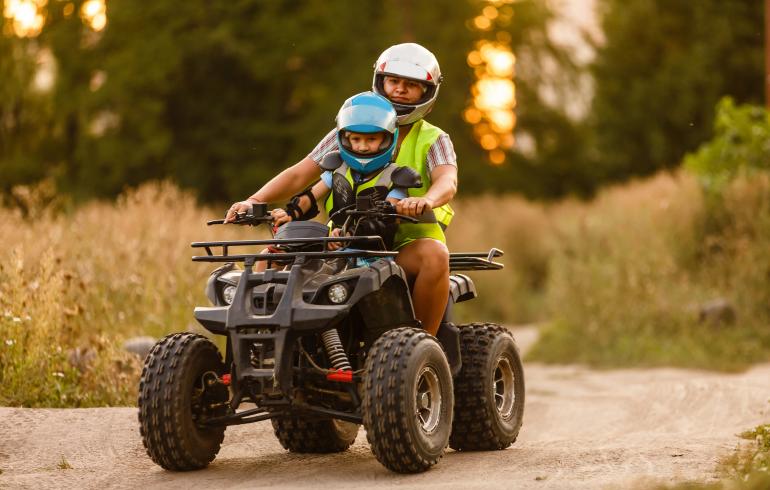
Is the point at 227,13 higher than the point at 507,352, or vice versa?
the point at 227,13

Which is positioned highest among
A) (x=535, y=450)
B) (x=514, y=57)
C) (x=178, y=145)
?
(x=514, y=57)

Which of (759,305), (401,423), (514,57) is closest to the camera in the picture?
(401,423)

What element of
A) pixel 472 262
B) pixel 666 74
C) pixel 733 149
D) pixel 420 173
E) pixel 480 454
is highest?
pixel 666 74

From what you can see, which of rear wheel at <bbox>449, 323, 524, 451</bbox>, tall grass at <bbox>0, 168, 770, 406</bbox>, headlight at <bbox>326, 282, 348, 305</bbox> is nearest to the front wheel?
headlight at <bbox>326, 282, 348, 305</bbox>

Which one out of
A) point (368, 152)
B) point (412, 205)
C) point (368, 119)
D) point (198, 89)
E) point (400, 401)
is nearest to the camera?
point (400, 401)

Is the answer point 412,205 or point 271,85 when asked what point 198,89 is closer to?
point 271,85

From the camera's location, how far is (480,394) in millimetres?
7750

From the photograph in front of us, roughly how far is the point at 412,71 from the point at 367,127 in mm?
727

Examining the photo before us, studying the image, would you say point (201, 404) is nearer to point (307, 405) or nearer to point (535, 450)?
point (307, 405)

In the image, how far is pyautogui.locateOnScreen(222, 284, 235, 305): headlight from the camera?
6945 millimetres

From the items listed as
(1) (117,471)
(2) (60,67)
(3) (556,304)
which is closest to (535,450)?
(1) (117,471)

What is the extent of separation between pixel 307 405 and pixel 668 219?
39.4ft

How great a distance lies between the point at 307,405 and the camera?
22.1 feet

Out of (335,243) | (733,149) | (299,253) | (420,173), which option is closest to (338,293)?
(299,253)
